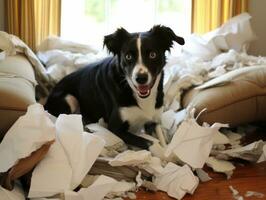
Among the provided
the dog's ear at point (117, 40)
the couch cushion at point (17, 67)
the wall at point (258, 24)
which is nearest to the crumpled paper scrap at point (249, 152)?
the dog's ear at point (117, 40)

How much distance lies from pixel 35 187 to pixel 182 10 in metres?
2.64

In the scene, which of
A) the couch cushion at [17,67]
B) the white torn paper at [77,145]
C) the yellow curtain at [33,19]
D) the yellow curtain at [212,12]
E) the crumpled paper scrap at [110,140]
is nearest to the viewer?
the white torn paper at [77,145]

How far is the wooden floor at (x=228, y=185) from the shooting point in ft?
5.52

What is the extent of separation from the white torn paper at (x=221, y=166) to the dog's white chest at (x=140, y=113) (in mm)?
400

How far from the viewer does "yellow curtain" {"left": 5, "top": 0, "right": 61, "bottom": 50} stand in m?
3.11

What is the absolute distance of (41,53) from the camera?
310 cm

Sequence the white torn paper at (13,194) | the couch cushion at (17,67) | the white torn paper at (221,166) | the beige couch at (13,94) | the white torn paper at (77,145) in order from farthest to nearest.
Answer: the couch cushion at (17,67) < the white torn paper at (221,166) < the beige couch at (13,94) < the white torn paper at (77,145) < the white torn paper at (13,194)

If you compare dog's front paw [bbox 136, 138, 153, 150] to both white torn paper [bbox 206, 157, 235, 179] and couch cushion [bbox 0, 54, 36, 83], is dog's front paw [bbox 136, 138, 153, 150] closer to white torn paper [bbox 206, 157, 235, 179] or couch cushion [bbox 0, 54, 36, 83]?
white torn paper [bbox 206, 157, 235, 179]

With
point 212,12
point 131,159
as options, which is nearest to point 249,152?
point 131,159

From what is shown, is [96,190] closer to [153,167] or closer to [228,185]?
[153,167]

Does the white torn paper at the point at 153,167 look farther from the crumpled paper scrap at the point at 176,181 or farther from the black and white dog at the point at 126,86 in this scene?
the black and white dog at the point at 126,86

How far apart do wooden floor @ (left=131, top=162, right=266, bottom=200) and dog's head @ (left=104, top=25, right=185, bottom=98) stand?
533mm

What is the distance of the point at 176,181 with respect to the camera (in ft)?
5.65

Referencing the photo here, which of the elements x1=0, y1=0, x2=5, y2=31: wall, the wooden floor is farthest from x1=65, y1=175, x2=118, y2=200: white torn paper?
x1=0, y1=0, x2=5, y2=31: wall
